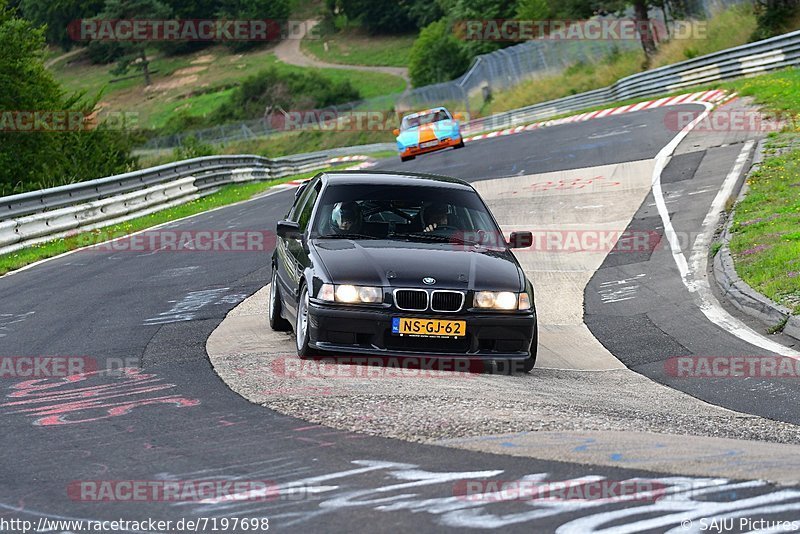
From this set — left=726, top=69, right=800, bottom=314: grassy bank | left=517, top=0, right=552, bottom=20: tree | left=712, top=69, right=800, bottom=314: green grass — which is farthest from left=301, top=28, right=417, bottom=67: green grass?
left=712, top=69, right=800, bottom=314: green grass

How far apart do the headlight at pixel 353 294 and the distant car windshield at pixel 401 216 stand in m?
1.13

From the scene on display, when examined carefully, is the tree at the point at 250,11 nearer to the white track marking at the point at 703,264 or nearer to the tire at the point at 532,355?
the white track marking at the point at 703,264

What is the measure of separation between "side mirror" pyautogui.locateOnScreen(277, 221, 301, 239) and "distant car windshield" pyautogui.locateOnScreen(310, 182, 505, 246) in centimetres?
18

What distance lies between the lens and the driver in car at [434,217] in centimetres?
999

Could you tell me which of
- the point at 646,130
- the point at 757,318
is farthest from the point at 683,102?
the point at 757,318

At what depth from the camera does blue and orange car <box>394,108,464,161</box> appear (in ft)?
114

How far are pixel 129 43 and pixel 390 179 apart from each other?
4786 inches

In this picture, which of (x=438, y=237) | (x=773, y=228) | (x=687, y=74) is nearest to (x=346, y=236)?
(x=438, y=237)

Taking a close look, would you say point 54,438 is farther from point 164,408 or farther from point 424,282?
point 424,282

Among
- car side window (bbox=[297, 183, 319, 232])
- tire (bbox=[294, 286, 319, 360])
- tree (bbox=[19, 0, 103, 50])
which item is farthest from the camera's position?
tree (bbox=[19, 0, 103, 50])

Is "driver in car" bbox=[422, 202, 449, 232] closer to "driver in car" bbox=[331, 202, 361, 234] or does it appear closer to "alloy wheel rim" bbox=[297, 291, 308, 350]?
"driver in car" bbox=[331, 202, 361, 234]

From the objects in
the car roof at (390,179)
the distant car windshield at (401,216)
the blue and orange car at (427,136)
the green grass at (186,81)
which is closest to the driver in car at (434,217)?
the distant car windshield at (401,216)

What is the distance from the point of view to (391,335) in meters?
8.62

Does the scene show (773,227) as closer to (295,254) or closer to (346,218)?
(346,218)
